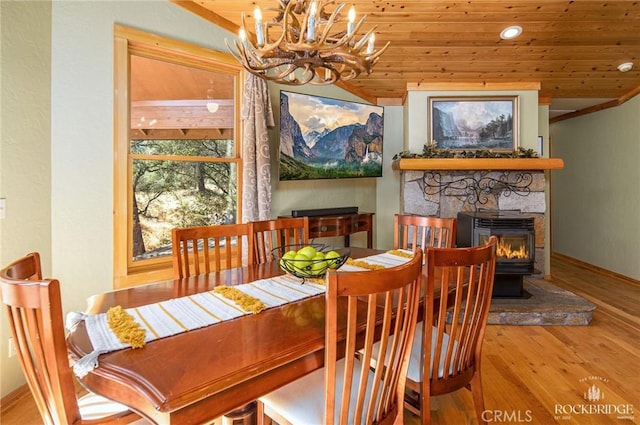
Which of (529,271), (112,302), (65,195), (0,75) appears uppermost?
(0,75)

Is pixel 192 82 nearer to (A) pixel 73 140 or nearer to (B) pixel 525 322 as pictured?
(A) pixel 73 140

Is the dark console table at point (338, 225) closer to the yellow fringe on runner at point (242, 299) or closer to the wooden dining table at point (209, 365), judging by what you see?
the yellow fringe on runner at point (242, 299)

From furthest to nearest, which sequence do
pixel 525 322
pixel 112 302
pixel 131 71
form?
pixel 525 322
pixel 131 71
pixel 112 302

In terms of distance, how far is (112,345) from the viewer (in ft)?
3.16

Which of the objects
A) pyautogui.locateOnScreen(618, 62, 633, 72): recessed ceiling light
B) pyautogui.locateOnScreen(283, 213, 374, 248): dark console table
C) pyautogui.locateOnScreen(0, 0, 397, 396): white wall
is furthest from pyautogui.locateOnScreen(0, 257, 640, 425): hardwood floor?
pyautogui.locateOnScreen(618, 62, 633, 72): recessed ceiling light

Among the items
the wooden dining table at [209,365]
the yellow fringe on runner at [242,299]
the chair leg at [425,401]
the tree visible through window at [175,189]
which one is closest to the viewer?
the wooden dining table at [209,365]

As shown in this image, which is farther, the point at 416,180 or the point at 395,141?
the point at 395,141

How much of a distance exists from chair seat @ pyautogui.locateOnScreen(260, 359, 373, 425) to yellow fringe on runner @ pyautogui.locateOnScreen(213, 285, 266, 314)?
291 mm

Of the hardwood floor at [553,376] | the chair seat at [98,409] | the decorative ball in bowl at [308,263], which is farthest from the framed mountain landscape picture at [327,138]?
the chair seat at [98,409]

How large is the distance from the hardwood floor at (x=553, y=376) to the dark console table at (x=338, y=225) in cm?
159

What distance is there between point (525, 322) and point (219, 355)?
10.00 ft

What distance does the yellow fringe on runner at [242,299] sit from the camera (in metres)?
1.23

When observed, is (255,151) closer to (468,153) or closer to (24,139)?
(24,139)

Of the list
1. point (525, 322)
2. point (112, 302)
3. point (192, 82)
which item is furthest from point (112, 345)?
point (525, 322)
